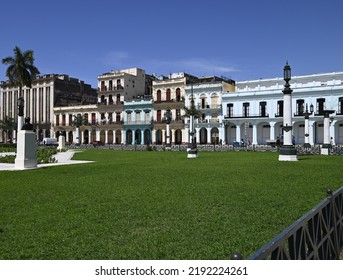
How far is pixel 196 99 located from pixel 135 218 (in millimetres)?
55580

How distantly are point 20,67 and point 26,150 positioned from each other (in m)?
35.1

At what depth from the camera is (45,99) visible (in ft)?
254

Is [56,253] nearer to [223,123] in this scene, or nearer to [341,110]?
[341,110]

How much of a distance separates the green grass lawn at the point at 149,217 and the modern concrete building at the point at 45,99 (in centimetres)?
6962

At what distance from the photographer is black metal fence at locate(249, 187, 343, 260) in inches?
104

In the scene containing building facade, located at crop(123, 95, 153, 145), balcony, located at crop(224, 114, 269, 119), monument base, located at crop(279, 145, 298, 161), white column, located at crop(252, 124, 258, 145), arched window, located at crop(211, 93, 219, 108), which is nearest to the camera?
monument base, located at crop(279, 145, 298, 161)

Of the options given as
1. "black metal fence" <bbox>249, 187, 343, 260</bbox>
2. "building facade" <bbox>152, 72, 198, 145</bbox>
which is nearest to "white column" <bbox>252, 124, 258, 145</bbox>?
"building facade" <bbox>152, 72, 198, 145</bbox>

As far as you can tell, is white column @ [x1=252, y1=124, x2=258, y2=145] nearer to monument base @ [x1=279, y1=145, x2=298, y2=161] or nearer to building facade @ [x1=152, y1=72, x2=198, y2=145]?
building facade @ [x1=152, y1=72, x2=198, y2=145]

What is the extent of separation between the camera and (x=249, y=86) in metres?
57.6

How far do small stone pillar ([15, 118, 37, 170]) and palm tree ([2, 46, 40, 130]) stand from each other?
33.6 m

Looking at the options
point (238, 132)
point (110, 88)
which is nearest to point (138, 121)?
point (110, 88)

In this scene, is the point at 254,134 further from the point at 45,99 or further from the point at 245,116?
the point at 45,99

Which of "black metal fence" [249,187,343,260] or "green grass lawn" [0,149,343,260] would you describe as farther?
"green grass lawn" [0,149,343,260]
